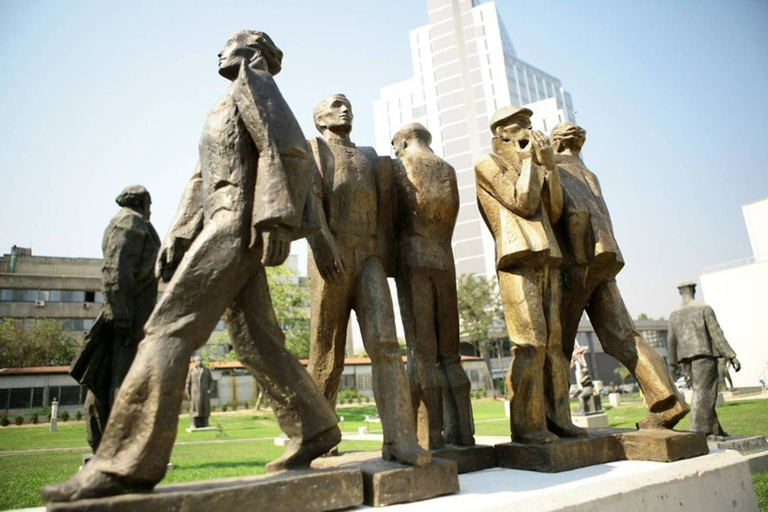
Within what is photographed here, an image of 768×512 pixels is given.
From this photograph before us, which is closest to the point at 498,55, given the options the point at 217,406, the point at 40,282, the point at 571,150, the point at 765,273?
the point at 765,273

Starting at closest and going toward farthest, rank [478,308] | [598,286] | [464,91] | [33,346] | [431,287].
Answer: [431,287], [598,286], [33,346], [478,308], [464,91]

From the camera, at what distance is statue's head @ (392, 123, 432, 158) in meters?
4.25

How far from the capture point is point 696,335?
8758 millimetres

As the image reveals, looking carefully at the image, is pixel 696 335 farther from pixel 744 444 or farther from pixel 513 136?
pixel 513 136

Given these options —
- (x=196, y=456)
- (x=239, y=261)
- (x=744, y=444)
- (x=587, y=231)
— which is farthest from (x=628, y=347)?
(x=196, y=456)

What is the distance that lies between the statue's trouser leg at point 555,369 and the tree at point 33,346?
129 feet

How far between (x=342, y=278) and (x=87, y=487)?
1.76 meters

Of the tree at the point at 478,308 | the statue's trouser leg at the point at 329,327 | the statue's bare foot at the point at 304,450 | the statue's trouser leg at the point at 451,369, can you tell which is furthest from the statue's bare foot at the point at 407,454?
the tree at the point at 478,308

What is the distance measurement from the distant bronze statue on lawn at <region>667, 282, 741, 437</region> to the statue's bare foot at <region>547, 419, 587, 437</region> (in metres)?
5.30

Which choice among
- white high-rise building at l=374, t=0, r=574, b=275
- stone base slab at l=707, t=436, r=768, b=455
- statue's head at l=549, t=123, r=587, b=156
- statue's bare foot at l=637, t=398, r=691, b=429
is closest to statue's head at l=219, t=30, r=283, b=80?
statue's head at l=549, t=123, r=587, b=156

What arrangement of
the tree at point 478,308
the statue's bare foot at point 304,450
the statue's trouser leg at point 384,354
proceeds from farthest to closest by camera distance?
the tree at point 478,308
the statue's trouser leg at point 384,354
the statue's bare foot at point 304,450

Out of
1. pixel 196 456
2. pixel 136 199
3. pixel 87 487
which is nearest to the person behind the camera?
pixel 87 487

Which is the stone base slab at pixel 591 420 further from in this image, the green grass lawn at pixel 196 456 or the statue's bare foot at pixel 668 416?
the statue's bare foot at pixel 668 416

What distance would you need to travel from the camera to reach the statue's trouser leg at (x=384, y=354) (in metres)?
3.05
